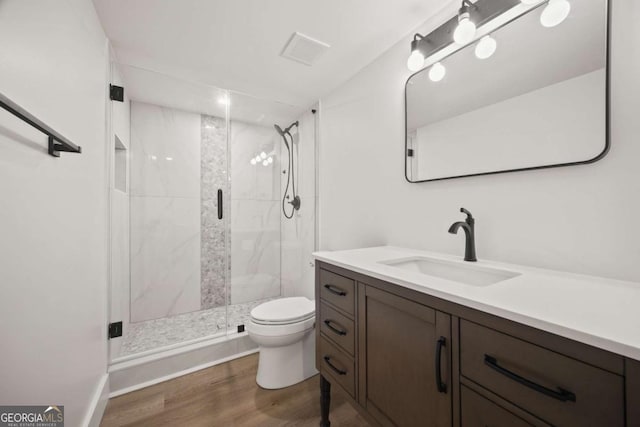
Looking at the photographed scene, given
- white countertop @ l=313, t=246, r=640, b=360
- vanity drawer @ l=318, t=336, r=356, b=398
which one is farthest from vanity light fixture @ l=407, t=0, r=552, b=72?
vanity drawer @ l=318, t=336, r=356, b=398

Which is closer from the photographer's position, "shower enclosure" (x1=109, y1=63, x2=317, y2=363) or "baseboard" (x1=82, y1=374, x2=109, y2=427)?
"baseboard" (x1=82, y1=374, x2=109, y2=427)

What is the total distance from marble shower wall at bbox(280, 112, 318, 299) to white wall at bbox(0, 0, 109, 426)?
1.63 m

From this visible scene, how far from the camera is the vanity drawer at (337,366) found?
1.19m

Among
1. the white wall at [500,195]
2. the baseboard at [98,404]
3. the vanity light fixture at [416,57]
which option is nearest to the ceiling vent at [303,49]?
the white wall at [500,195]

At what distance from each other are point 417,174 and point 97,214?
192cm

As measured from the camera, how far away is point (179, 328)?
234 centimetres

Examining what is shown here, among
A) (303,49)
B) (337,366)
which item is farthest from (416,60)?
(337,366)

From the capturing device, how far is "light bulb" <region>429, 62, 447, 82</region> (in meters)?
1.41

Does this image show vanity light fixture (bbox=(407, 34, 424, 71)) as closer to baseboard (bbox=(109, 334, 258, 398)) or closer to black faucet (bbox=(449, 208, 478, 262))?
black faucet (bbox=(449, 208, 478, 262))

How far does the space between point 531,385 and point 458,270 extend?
64cm

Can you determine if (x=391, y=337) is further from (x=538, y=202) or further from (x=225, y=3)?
(x=225, y=3)

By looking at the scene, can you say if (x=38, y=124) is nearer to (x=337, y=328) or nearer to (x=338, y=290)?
(x=338, y=290)

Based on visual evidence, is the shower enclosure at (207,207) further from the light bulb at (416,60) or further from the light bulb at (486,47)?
the light bulb at (486,47)

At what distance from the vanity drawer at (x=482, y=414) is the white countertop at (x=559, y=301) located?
247mm
